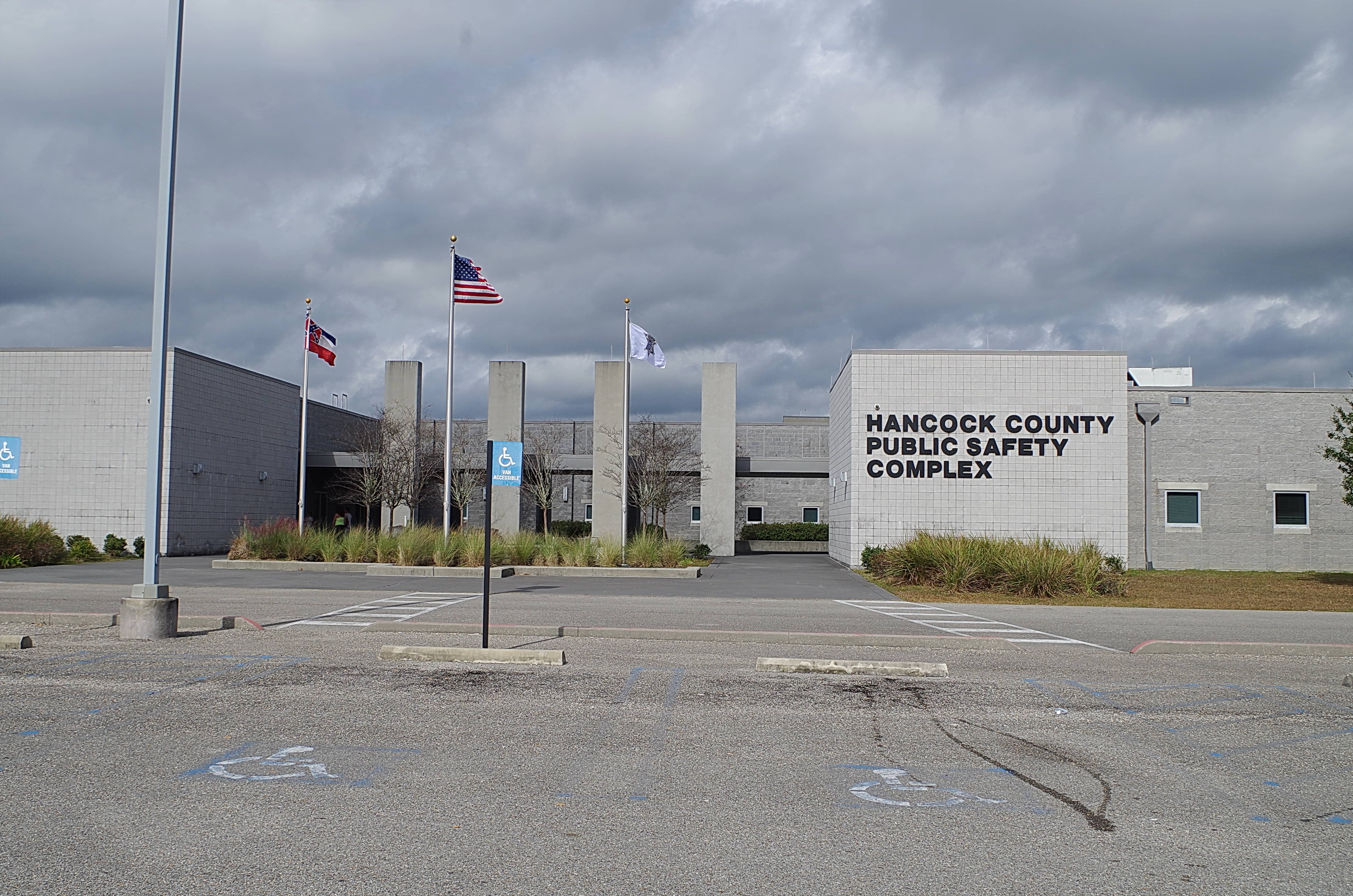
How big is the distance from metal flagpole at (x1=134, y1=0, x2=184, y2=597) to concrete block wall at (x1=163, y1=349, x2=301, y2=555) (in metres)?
22.3

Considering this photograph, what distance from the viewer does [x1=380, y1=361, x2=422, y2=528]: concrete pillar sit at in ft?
141

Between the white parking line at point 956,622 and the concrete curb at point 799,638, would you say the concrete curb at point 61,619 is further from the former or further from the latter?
the white parking line at point 956,622

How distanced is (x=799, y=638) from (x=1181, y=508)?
24.5m

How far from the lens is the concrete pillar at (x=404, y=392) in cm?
4312

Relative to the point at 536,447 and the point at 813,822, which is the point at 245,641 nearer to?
the point at 813,822

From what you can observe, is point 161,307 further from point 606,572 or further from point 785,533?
point 785,533

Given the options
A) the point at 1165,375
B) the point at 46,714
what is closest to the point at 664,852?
the point at 46,714

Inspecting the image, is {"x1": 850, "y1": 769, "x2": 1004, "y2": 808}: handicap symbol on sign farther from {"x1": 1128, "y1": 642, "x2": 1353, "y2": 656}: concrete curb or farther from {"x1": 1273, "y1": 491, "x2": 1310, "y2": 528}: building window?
{"x1": 1273, "y1": 491, "x2": 1310, "y2": 528}: building window

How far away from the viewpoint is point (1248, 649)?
12.5 m

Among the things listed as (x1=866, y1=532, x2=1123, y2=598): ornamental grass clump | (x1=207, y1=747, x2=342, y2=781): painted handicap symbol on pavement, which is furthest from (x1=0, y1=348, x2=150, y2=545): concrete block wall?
(x1=207, y1=747, x2=342, y2=781): painted handicap symbol on pavement

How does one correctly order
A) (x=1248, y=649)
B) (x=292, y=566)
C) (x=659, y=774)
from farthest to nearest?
(x=292, y=566) → (x=1248, y=649) → (x=659, y=774)

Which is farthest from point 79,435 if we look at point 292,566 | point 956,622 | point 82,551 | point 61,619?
point 956,622

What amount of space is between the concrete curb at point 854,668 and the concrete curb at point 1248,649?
361 centimetres

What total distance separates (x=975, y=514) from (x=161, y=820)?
27.9 meters
